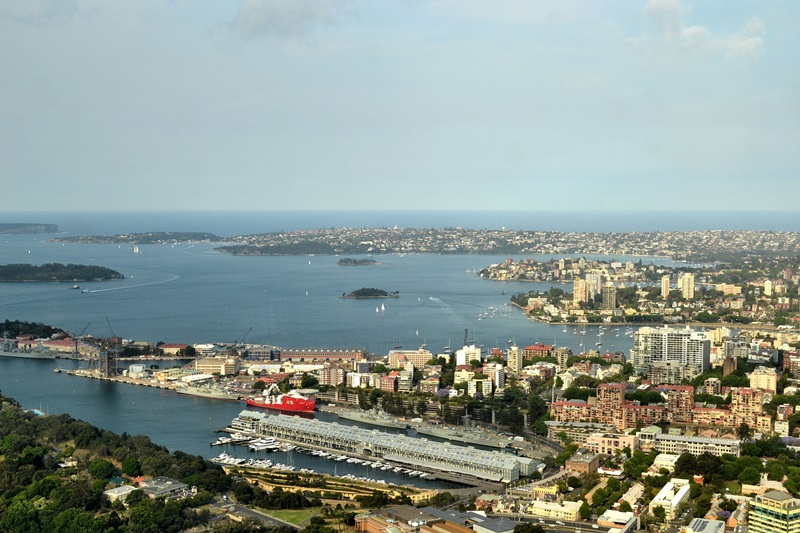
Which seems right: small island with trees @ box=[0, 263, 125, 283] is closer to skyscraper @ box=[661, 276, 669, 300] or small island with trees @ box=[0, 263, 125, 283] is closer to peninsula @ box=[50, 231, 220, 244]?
skyscraper @ box=[661, 276, 669, 300]

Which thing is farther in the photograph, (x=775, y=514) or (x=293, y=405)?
(x=293, y=405)

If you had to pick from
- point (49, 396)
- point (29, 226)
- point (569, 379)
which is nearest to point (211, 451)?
point (49, 396)

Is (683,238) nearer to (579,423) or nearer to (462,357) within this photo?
(462,357)

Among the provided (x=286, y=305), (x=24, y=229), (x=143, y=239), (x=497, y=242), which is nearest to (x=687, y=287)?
(x=286, y=305)

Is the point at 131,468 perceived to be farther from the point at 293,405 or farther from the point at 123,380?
the point at 123,380

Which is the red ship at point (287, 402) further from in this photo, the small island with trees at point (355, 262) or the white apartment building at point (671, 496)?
the small island with trees at point (355, 262)

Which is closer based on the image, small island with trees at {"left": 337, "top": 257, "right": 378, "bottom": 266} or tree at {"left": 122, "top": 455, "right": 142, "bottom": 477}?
tree at {"left": 122, "top": 455, "right": 142, "bottom": 477}

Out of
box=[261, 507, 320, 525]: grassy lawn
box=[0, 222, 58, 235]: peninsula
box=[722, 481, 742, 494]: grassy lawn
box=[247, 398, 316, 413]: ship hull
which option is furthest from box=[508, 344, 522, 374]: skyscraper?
box=[0, 222, 58, 235]: peninsula
